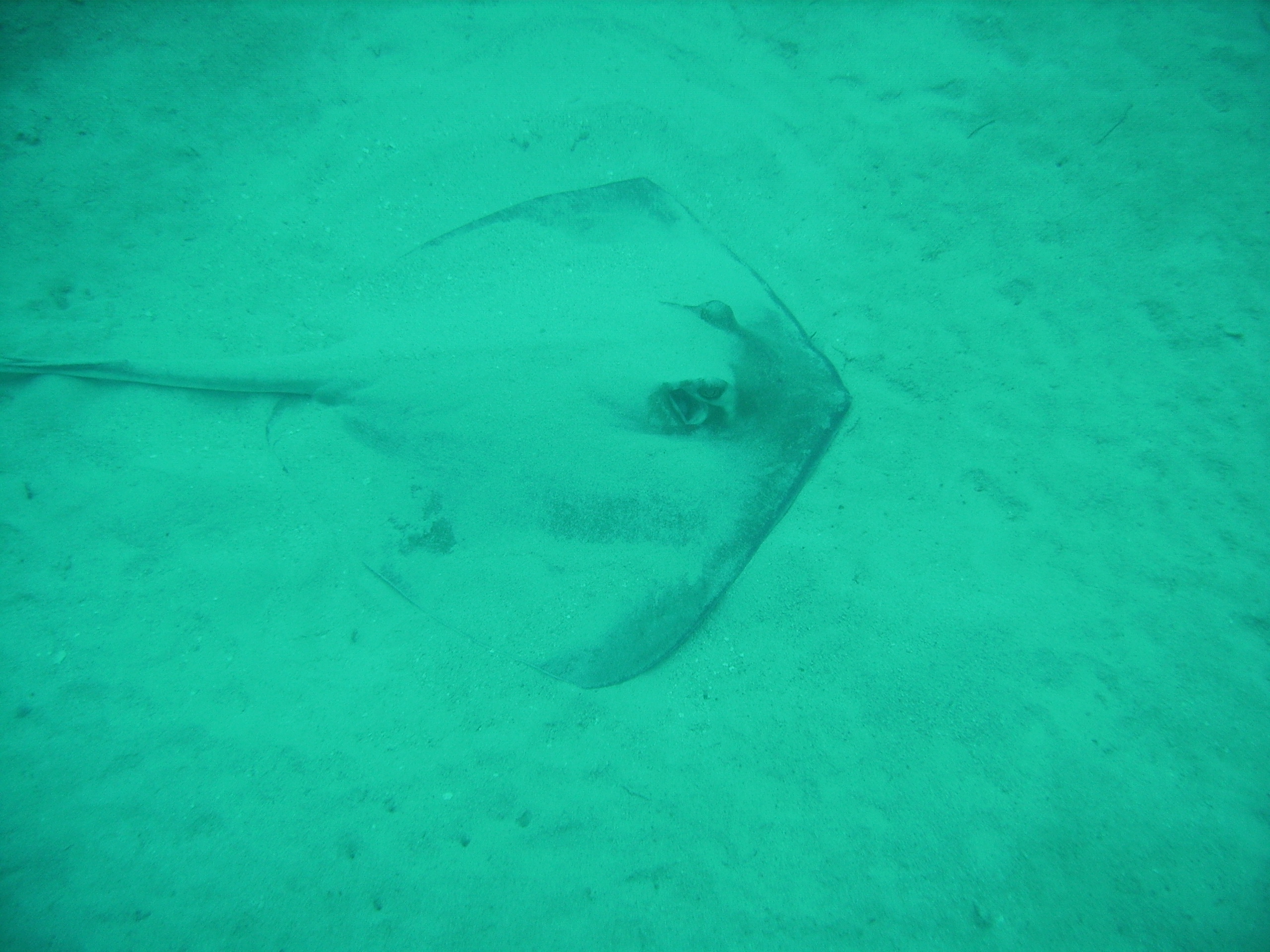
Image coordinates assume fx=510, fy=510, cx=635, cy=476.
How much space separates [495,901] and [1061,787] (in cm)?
281

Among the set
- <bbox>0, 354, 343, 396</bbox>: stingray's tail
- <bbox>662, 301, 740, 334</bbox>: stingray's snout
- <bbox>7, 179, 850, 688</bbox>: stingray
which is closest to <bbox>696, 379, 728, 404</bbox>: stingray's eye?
<bbox>7, 179, 850, 688</bbox>: stingray

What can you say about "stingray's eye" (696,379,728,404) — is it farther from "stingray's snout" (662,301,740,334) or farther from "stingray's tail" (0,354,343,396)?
"stingray's tail" (0,354,343,396)

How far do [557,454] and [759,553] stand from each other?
124cm

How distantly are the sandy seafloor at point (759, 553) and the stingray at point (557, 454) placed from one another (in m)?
0.27

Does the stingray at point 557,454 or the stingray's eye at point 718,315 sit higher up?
the stingray's eye at point 718,315

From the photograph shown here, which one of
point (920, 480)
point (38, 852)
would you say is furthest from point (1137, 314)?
point (38, 852)

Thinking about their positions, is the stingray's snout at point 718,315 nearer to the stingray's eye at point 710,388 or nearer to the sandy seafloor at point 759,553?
the stingray's eye at point 710,388

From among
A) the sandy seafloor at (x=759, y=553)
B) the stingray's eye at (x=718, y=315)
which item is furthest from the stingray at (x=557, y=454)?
the sandy seafloor at (x=759, y=553)

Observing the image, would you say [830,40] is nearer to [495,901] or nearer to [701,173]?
[701,173]

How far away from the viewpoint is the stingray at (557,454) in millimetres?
2523

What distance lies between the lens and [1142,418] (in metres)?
2.99

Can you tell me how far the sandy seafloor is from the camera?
2426 mm

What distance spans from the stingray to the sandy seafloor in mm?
274

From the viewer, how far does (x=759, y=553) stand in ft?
9.36
